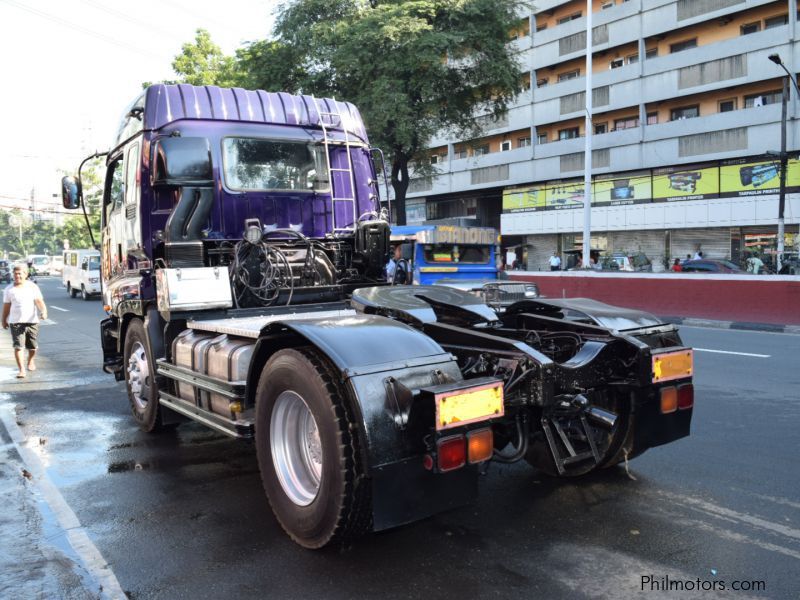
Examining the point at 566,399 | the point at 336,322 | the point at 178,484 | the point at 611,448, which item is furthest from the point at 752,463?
the point at 178,484

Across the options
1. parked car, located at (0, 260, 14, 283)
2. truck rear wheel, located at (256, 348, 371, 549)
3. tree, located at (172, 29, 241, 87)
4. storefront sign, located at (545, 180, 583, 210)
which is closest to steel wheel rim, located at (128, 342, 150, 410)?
truck rear wheel, located at (256, 348, 371, 549)

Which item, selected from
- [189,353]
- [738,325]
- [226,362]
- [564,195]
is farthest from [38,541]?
[564,195]

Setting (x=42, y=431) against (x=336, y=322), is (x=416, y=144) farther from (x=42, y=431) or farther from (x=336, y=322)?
(x=336, y=322)

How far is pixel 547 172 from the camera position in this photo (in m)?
41.8

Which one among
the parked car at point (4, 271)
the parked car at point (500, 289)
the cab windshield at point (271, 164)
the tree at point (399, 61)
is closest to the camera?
the cab windshield at point (271, 164)

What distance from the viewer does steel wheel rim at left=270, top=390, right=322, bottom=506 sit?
3922 millimetres

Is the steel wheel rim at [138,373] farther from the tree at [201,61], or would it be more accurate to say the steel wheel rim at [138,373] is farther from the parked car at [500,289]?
the tree at [201,61]

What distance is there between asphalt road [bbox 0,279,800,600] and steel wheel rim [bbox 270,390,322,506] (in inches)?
12.1

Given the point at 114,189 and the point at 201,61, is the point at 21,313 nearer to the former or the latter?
the point at 114,189

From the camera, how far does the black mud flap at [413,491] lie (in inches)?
127

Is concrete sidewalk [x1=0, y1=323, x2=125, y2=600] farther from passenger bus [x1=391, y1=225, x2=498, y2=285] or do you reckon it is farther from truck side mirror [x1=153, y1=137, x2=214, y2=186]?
passenger bus [x1=391, y1=225, x2=498, y2=285]

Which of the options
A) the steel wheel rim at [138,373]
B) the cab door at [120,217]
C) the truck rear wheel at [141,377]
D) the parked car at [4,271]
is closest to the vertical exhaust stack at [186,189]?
the cab door at [120,217]

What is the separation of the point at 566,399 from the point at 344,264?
3245mm

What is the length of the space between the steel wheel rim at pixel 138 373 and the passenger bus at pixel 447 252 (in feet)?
34.9
